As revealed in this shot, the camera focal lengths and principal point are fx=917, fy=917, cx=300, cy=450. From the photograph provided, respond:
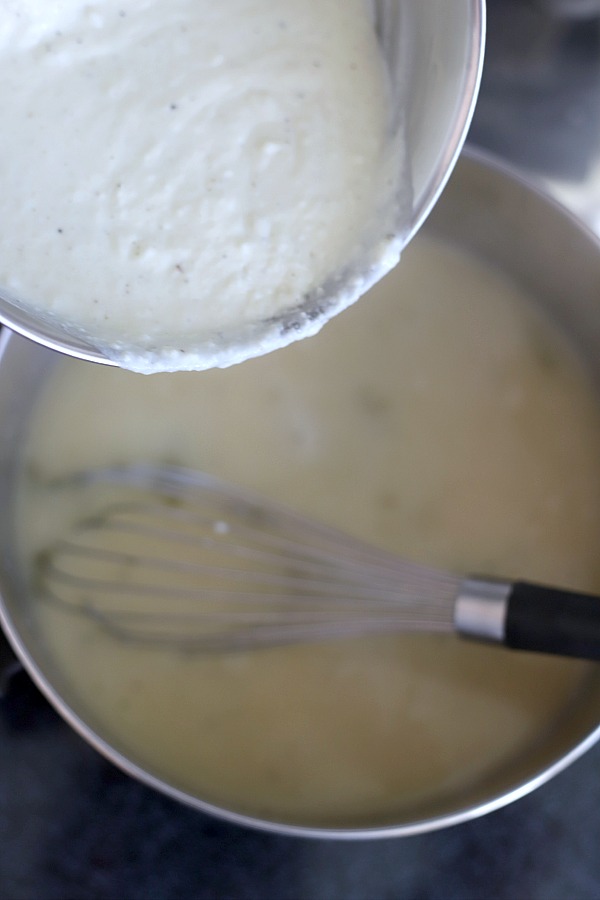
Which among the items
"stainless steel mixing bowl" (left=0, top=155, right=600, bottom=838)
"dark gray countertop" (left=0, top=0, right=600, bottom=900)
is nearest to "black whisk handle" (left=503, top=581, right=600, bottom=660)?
"stainless steel mixing bowl" (left=0, top=155, right=600, bottom=838)

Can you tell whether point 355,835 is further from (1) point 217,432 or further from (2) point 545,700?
(1) point 217,432

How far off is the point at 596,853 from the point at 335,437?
1.18 feet

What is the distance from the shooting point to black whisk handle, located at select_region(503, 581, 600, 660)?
55 centimetres

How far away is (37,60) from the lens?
0.47m

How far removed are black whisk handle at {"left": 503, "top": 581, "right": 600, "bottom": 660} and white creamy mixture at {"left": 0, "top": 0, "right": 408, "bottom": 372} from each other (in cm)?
24

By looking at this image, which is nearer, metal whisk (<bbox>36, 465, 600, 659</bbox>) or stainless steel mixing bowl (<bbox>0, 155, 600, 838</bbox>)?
stainless steel mixing bowl (<bbox>0, 155, 600, 838</bbox>)

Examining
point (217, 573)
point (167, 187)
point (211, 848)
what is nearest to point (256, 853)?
point (211, 848)

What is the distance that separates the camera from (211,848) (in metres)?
0.65

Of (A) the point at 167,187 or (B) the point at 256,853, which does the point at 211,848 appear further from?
(A) the point at 167,187

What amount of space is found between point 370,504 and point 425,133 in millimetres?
326

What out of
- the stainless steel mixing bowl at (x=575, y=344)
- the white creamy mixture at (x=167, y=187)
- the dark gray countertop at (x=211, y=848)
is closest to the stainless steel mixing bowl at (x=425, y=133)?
the white creamy mixture at (x=167, y=187)

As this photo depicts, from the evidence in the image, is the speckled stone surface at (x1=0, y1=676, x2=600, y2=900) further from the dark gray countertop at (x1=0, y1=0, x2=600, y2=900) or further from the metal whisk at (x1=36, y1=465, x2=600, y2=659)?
the metal whisk at (x1=36, y1=465, x2=600, y2=659)

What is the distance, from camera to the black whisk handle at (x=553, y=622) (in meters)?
0.55

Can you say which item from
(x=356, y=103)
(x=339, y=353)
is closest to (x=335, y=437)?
(x=339, y=353)
